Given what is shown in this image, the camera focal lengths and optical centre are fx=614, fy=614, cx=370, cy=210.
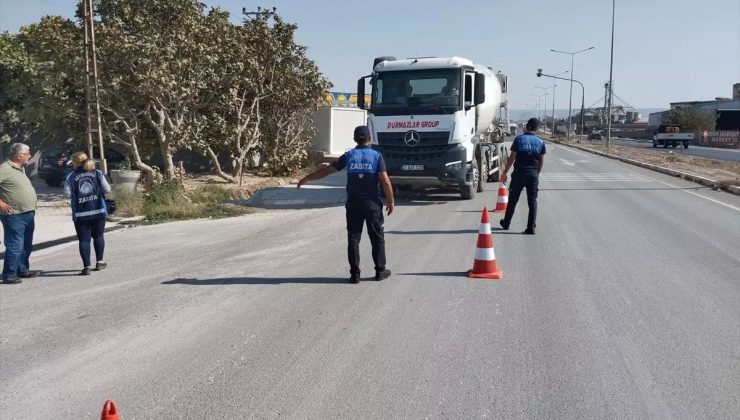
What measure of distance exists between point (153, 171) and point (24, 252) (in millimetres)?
9096

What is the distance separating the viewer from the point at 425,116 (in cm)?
1337

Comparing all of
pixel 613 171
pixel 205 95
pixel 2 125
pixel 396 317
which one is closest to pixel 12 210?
pixel 396 317

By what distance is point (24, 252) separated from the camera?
7.53 m

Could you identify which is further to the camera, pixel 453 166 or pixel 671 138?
pixel 671 138

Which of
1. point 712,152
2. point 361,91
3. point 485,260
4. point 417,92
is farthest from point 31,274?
point 712,152

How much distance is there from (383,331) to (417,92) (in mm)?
9183

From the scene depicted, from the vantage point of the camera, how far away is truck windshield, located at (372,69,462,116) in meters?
13.4

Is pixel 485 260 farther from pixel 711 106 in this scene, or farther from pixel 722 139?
pixel 711 106

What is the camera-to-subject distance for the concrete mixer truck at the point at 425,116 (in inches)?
526

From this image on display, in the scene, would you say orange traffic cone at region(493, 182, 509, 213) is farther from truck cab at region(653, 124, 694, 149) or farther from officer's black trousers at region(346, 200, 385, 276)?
truck cab at region(653, 124, 694, 149)

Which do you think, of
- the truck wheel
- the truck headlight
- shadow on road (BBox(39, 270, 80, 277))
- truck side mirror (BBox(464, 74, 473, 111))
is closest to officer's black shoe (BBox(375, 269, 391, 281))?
shadow on road (BBox(39, 270, 80, 277))

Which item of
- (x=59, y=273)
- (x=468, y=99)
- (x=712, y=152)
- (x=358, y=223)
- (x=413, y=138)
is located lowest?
(x=59, y=273)

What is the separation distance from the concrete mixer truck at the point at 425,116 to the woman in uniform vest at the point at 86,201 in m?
7.11

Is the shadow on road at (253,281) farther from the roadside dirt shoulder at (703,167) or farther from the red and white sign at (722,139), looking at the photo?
the red and white sign at (722,139)
